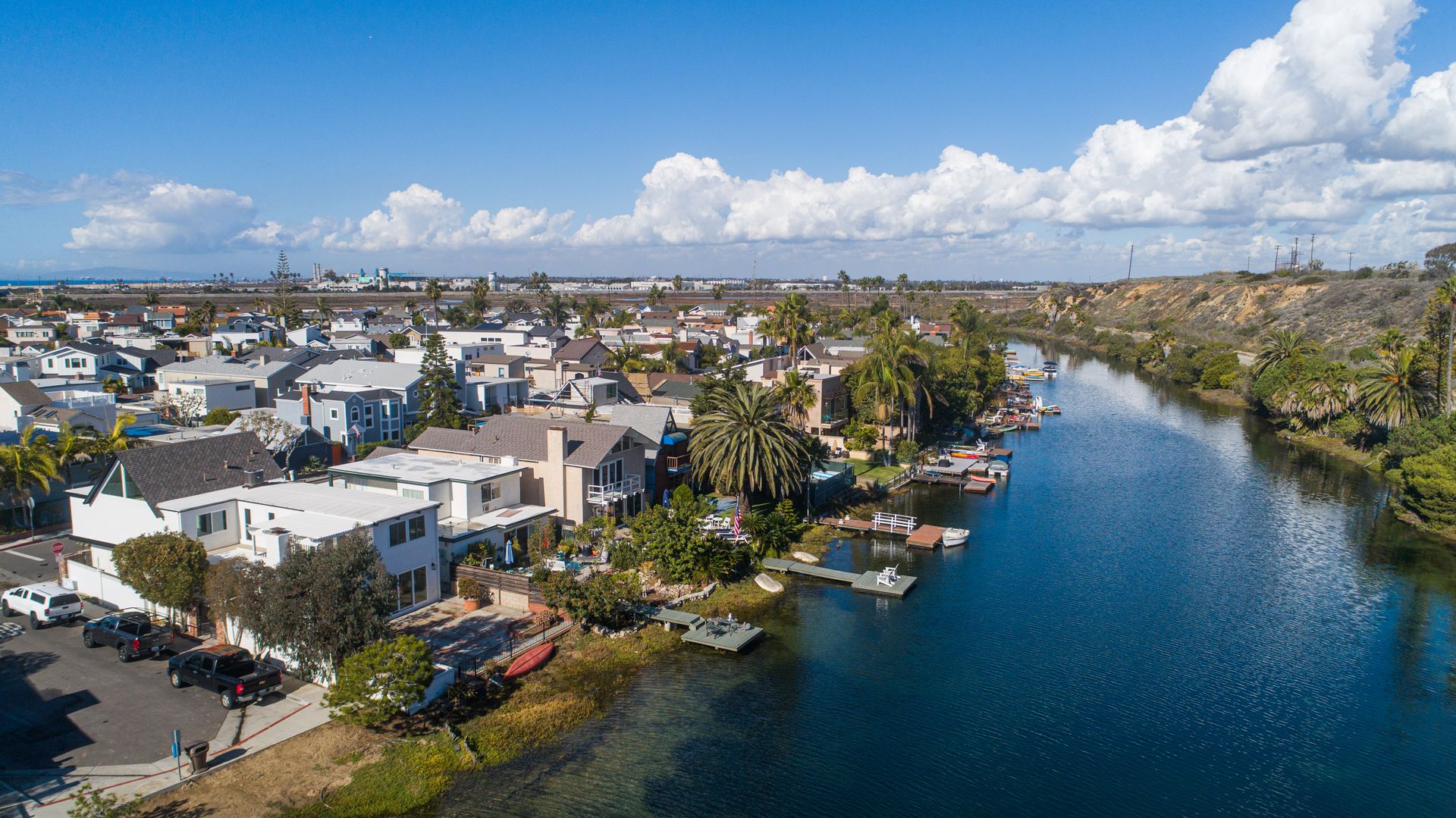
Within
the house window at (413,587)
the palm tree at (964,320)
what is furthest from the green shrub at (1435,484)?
the palm tree at (964,320)

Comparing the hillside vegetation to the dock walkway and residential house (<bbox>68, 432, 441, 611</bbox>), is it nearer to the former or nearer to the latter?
the dock walkway

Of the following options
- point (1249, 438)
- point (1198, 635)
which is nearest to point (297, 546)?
point (1198, 635)

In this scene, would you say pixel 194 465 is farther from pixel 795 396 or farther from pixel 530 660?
pixel 795 396

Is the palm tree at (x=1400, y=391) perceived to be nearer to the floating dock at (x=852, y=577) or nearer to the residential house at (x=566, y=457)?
the floating dock at (x=852, y=577)

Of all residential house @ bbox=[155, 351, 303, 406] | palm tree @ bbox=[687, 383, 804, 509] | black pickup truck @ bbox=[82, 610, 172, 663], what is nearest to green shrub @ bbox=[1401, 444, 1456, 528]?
palm tree @ bbox=[687, 383, 804, 509]

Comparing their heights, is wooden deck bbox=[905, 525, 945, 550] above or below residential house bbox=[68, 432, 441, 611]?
below
